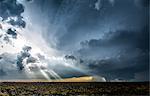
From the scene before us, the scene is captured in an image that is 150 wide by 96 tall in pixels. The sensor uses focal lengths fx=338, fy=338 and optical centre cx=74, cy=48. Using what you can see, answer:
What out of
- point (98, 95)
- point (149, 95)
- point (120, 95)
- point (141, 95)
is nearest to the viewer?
point (149, 95)

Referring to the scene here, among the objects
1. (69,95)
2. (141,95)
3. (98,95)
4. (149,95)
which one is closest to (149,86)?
(141,95)

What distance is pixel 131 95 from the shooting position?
284 ft

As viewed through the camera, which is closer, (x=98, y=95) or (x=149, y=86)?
(x=149, y=86)

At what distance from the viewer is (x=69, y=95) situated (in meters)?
101

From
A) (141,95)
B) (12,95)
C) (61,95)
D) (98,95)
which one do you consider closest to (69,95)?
(61,95)

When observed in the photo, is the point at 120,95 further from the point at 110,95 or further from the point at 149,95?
the point at 149,95

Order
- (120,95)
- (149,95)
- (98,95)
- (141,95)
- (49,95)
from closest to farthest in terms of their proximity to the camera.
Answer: (149,95), (141,95), (120,95), (98,95), (49,95)

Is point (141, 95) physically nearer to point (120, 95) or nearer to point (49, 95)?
point (120, 95)

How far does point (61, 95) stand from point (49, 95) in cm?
364

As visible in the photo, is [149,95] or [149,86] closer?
[149,95]

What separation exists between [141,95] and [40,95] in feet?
116

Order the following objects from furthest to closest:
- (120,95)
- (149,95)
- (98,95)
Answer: (98,95)
(120,95)
(149,95)

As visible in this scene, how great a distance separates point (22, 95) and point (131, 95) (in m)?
33.6

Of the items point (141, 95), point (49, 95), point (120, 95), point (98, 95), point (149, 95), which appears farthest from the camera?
point (49, 95)
